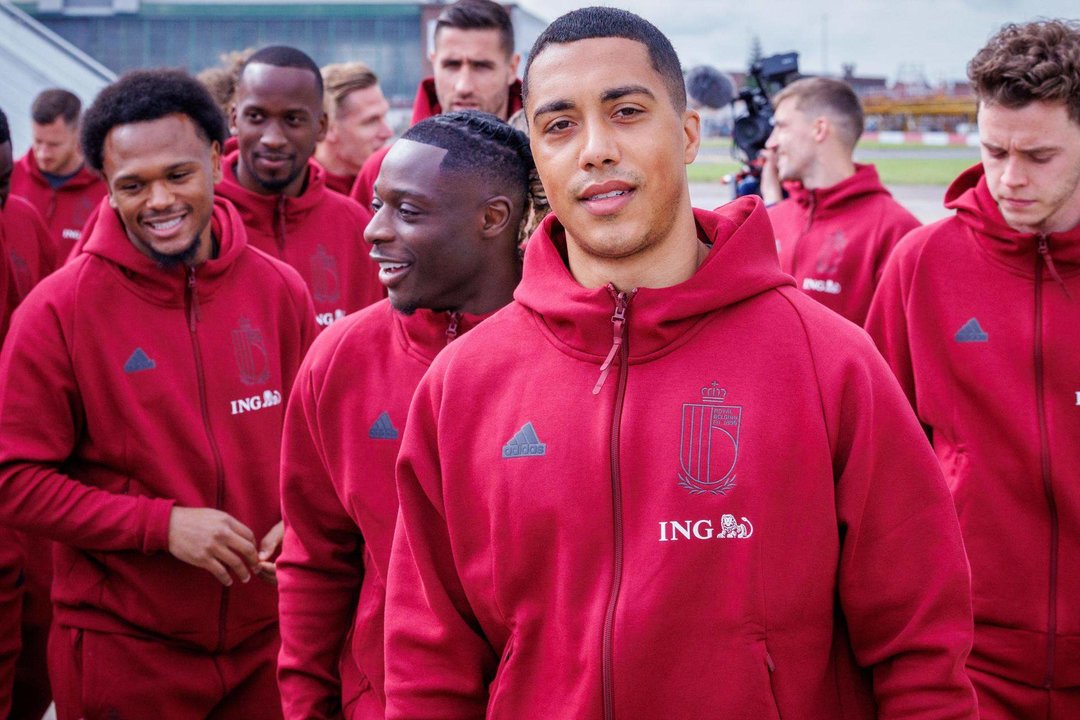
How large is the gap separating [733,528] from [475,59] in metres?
4.14

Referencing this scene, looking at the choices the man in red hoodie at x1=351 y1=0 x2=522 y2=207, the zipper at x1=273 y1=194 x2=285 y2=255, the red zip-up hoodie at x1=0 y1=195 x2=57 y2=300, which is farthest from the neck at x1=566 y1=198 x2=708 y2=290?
the red zip-up hoodie at x1=0 y1=195 x2=57 y2=300

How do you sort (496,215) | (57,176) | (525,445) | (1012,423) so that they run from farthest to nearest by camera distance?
(57,176) → (1012,423) → (496,215) → (525,445)

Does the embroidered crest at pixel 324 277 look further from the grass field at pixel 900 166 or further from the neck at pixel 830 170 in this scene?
the grass field at pixel 900 166

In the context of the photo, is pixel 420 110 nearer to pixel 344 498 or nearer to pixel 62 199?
pixel 344 498

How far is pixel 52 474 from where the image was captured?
3271 mm

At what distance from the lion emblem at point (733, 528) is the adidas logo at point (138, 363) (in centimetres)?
209

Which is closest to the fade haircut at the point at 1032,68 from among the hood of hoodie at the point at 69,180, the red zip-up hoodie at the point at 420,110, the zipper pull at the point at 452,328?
the zipper pull at the point at 452,328

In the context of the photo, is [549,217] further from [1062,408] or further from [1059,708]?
[1059,708]

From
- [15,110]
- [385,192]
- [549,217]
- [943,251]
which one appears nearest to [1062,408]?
[943,251]

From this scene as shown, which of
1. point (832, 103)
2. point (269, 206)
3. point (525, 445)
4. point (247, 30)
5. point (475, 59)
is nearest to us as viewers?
point (525, 445)

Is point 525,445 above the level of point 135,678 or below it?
above

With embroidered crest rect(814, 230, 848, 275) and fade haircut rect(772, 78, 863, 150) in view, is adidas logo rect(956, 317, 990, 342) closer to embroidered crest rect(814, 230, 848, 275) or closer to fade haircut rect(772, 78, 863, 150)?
embroidered crest rect(814, 230, 848, 275)

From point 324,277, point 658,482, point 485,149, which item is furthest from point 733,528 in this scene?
point 324,277

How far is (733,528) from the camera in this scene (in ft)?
6.48
